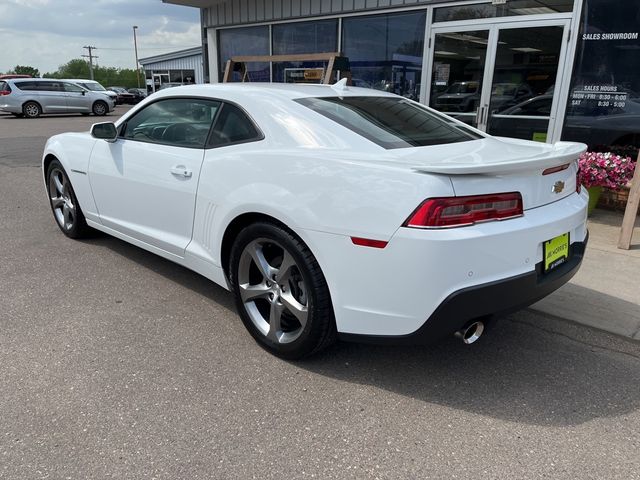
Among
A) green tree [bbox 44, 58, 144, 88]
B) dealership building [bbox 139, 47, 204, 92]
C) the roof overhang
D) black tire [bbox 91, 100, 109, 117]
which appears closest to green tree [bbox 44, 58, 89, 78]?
green tree [bbox 44, 58, 144, 88]

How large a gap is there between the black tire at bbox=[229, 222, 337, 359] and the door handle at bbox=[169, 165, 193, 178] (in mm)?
618

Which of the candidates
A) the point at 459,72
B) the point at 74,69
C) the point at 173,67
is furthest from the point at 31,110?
the point at 74,69

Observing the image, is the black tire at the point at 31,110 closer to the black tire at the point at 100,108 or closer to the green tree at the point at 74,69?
the black tire at the point at 100,108

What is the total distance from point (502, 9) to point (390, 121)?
468 centimetres

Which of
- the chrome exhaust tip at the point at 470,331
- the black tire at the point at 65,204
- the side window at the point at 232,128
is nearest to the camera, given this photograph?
the chrome exhaust tip at the point at 470,331

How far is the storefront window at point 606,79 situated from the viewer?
5883mm

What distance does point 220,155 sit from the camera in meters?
3.13

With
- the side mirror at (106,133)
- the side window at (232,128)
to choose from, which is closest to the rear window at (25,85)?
the side mirror at (106,133)

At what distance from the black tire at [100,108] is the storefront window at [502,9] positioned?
20875mm

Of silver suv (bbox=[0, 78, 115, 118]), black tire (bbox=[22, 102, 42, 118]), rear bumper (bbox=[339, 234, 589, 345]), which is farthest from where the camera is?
black tire (bbox=[22, 102, 42, 118])

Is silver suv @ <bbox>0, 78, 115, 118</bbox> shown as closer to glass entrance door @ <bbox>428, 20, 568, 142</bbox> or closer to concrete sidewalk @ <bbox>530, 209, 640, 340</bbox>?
glass entrance door @ <bbox>428, 20, 568, 142</bbox>

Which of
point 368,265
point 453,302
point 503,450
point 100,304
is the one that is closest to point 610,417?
point 503,450

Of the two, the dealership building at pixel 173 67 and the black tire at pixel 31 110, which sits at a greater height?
the dealership building at pixel 173 67

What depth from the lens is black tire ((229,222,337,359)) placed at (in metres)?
2.64
